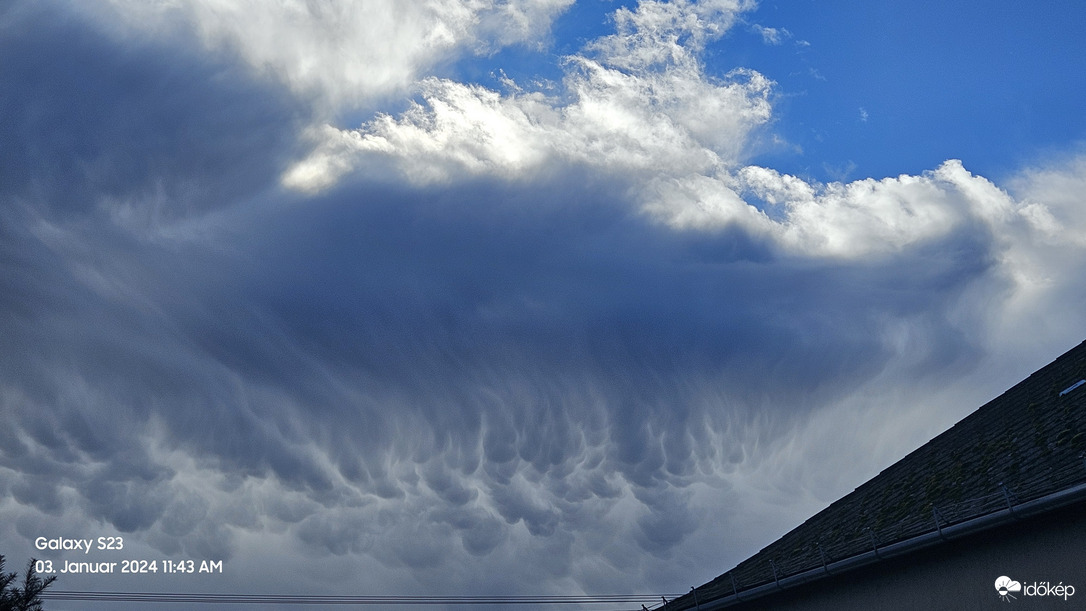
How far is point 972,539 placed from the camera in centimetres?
2100

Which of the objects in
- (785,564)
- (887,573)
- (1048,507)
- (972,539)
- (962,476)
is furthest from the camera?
(785,564)

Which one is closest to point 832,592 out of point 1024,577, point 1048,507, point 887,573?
point 887,573

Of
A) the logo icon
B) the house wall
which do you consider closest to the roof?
the house wall

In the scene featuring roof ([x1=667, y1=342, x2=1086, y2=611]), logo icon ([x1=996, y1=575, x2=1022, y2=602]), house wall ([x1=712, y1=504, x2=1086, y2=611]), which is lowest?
logo icon ([x1=996, y1=575, x2=1022, y2=602])

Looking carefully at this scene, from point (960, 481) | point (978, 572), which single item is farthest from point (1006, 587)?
point (960, 481)

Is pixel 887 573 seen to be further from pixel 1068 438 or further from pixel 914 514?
pixel 1068 438

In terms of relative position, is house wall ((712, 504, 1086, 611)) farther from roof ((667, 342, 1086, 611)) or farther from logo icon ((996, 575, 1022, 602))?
roof ((667, 342, 1086, 611))

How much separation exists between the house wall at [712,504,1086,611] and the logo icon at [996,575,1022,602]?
0.11 m

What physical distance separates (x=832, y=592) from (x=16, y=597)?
3289cm

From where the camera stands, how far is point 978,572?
20.7 metres

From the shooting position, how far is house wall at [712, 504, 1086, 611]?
18219 mm

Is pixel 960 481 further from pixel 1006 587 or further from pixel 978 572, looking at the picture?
pixel 1006 587

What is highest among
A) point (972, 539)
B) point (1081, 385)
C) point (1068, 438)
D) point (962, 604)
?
point (1081, 385)

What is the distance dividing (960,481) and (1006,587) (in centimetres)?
626
